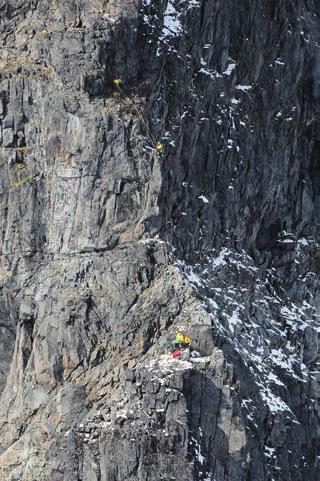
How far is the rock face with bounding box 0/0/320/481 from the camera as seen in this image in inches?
4338

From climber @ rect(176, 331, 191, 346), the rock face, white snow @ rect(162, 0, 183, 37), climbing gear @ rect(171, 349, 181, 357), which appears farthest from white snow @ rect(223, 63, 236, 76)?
climbing gear @ rect(171, 349, 181, 357)

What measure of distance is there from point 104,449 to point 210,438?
447 cm

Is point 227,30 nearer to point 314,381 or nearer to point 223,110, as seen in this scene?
point 223,110

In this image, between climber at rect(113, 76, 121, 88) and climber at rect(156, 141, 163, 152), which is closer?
climber at rect(156, 141, 163, 152)

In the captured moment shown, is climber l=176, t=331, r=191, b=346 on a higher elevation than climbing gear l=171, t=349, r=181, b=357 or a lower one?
higher

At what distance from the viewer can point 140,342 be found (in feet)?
366

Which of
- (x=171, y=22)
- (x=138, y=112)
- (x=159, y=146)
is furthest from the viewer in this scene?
(x=171, y=22)

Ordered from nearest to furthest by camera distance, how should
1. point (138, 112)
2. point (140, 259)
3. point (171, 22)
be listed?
point (140, 259), point (138, 112), point (171, 22)

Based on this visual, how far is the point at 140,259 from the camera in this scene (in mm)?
112688

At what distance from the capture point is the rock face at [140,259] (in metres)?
110

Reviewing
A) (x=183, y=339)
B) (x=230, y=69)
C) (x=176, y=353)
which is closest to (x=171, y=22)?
(x=230, y=69)

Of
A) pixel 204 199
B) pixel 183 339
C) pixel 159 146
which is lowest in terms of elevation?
pixel 183 339

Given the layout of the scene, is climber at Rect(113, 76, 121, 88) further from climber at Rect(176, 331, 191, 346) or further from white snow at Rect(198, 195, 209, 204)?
climber at Rect(176, 331, 191, 346)

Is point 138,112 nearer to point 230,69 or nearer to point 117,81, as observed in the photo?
point 117,81
